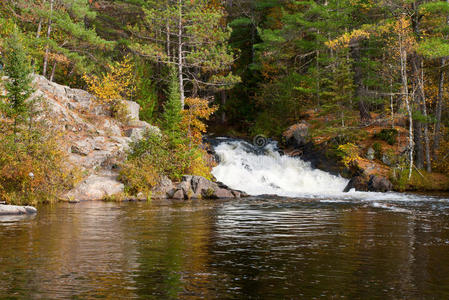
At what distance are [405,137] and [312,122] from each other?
6985 millimetres

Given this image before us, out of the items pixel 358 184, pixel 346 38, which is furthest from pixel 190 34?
pixel 358 184

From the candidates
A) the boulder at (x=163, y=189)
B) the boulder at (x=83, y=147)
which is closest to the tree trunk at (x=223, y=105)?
the boulder at (x=83, y=147)

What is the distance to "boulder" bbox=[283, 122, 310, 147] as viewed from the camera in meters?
34.3

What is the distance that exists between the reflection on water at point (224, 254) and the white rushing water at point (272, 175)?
352 inches

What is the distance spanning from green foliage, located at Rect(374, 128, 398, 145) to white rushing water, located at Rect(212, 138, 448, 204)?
13.2 feet

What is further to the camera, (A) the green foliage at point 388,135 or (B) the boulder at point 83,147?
(A) the green foliage at point 388,135

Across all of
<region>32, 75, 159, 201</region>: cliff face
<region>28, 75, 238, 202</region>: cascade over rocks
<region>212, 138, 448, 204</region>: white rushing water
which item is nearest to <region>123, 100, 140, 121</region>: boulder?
<region>32, 75, 159, 201</region>: cliff face

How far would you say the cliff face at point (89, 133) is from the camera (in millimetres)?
22955

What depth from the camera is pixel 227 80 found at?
117ft

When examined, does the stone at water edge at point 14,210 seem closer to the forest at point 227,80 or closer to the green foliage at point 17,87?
the forest at point 227,80

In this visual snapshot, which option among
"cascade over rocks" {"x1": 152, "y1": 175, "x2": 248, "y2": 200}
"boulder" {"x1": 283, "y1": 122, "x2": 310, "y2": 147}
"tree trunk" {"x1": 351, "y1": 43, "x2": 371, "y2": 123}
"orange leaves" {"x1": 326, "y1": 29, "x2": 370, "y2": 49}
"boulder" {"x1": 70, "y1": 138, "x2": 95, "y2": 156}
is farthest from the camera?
"boulder" {"x1": 283, "y1": 122, "x2": 310, "y2": 147}

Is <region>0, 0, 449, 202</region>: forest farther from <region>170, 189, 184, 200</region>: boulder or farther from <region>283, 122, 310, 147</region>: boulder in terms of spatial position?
<region>170, 189, 184, 200</region>: boulder

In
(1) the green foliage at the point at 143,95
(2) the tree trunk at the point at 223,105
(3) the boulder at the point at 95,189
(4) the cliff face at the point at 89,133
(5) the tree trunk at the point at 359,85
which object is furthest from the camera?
(2) the tree trunk at the point at 223,105

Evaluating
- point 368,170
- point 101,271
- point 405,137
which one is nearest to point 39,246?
point 101,271
